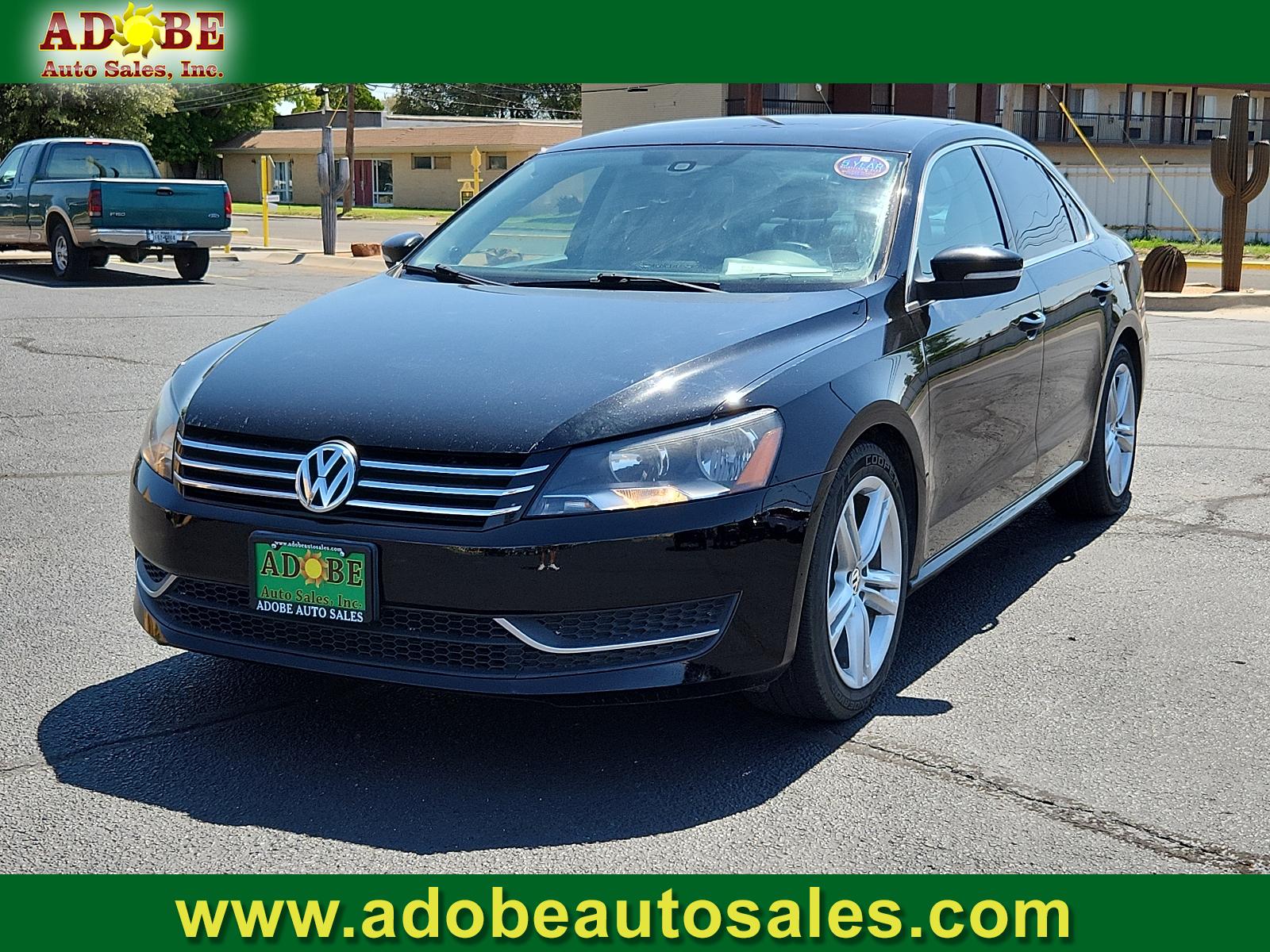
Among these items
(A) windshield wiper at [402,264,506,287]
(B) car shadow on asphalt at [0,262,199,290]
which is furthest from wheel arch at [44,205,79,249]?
(A) windshield wiper at [402,264,506,287]

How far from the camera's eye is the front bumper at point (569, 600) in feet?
12.0

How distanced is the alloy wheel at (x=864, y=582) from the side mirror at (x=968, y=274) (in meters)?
0.78

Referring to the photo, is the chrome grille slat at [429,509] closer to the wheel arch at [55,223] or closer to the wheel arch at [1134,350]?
the wheel arch at [1134,350]

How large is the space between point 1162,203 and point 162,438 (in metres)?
38.3

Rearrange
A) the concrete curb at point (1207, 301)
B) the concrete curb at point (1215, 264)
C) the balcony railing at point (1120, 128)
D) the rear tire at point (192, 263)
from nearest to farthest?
the concrete curb at point (1207, 301)
the rear tire at point (192, 263)
the concrete curb at point (1215, 264)
the balcony railing at point (1120, 128)

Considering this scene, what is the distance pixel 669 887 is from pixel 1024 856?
0.82 meters

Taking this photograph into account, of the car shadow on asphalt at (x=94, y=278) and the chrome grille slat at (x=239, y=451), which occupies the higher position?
the chrome grille slat at (x=239, y=451)

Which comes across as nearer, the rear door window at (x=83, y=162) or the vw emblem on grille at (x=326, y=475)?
the vw emblem on grille at (x=326, y=475)

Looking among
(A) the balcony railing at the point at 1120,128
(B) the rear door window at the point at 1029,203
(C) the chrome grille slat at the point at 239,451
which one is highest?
(A) the balcony railing at the point at 1120,128

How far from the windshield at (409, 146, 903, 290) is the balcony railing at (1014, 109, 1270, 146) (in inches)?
1786

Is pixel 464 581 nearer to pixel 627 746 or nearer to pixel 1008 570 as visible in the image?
pixel 627 746

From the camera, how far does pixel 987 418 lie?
5.18 meters

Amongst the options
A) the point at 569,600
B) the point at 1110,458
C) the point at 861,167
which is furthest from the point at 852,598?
the point at 1110,458

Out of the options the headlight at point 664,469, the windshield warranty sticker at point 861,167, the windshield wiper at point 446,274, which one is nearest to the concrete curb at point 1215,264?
the windshield warranty sticker at point 861,167
